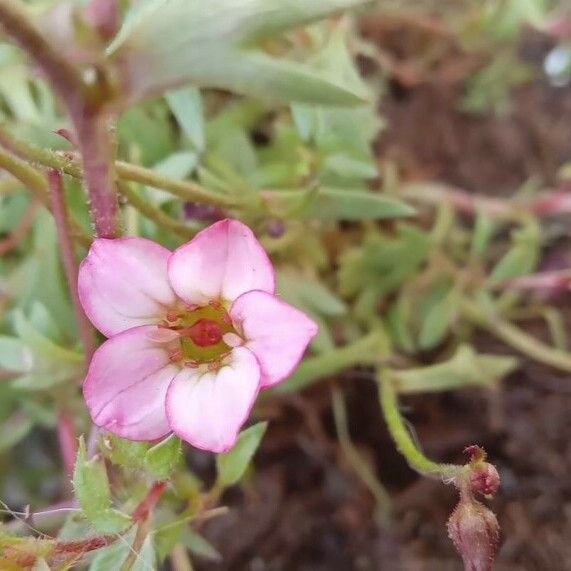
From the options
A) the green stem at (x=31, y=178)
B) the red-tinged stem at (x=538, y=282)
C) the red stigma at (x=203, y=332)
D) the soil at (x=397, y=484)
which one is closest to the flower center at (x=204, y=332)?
the red stigma at (x=203, y=332)

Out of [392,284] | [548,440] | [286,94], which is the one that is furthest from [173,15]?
[548,440]

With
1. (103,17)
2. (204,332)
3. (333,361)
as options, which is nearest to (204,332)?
(204,332)

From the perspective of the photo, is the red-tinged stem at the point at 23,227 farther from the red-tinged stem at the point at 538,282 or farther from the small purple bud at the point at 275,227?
the red-tinged stem at the point at 538,282

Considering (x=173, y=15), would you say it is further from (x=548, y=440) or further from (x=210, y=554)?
(x=548, y=440)

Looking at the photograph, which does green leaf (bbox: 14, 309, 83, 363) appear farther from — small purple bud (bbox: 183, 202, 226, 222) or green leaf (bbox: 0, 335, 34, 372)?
small purple bud (bbox: 183, 202, 226, 222)

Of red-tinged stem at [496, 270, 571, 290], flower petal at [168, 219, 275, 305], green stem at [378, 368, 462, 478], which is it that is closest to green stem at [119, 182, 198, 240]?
flower petal at [168, 219, 275, 305]
